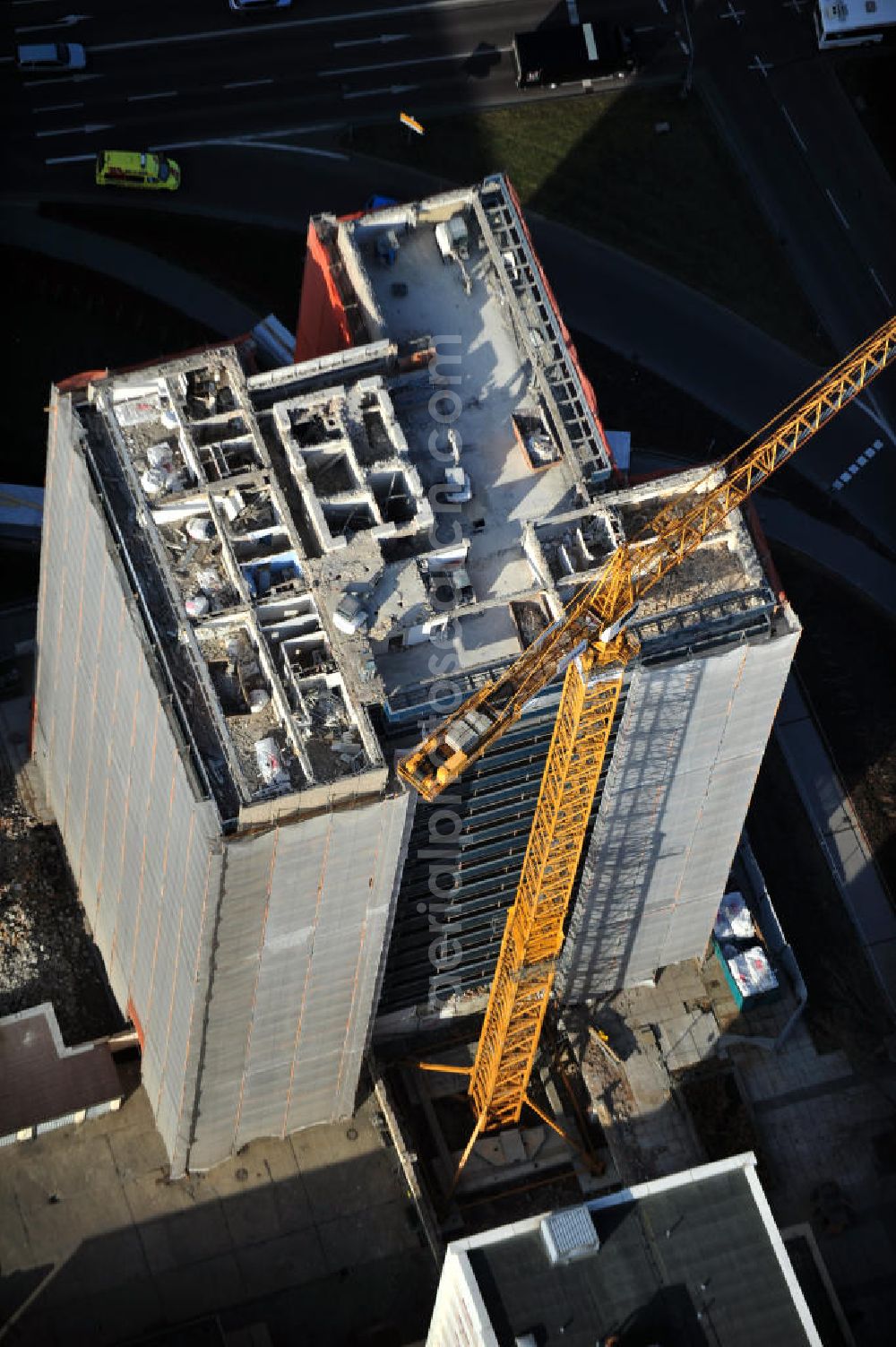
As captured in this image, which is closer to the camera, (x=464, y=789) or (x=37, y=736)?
(x=464, y=789)

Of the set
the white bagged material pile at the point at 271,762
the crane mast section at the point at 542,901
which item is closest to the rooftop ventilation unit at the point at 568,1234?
the crane mast section at the point at 542,901

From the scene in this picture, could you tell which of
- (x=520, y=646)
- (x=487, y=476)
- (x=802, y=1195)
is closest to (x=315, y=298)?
(x=487, y=476)

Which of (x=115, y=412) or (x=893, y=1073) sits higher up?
(x=115, y=412)

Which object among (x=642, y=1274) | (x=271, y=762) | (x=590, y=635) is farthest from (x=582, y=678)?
(x=642, y=1274)

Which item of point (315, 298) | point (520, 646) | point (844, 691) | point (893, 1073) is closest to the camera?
point (520, 646)

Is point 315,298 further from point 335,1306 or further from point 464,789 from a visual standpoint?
point 335,1306
